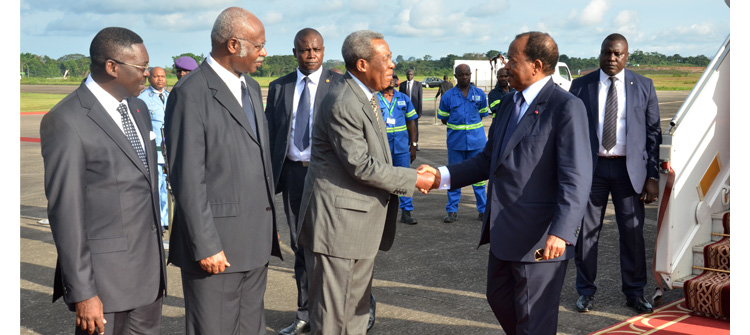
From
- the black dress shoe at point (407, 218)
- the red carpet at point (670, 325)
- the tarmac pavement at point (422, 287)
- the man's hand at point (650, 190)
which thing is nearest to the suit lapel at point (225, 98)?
the tarmac pavement at point (422, 287)

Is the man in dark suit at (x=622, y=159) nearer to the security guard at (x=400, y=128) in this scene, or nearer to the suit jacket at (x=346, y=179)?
the suit jacket at (x=346, y=179)

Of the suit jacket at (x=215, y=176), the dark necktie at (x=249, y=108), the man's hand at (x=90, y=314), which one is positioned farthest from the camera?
the dark necktie at (x=249, y=108)

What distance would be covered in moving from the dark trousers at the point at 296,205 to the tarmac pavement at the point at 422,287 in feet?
0.97

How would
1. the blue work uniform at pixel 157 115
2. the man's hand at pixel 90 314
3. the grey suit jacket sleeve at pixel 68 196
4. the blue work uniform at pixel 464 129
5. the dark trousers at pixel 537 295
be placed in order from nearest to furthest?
1. the grey suit jacket sleeve at pixel 68 196
2. the man's hand at pixel 90 314
3. the dark trousers at pixel 537 295
4. the blue work uniform at pixel 157 115
5. the blue work uniform at pixel 464 129

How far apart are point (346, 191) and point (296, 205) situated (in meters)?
1.56

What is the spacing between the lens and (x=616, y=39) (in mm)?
5250

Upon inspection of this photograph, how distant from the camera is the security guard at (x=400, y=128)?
325 inches

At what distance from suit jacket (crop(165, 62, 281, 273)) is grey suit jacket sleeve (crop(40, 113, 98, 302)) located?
1.49 feet

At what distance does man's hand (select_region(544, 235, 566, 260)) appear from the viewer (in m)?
3.42

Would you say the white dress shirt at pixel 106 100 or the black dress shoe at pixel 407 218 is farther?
the black dress shoe at pixel 407 218

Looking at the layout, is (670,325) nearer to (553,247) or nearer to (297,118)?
(553,247)

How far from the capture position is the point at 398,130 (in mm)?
8258

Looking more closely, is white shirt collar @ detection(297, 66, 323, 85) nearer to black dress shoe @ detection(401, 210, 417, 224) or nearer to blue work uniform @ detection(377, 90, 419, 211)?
blue work uniform @ detection(377, 90, 419, 211)

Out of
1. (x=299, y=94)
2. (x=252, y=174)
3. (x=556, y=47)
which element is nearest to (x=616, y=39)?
(x=556, y=47)
